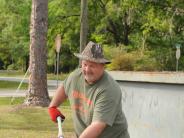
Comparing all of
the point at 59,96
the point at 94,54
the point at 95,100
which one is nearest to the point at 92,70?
the point at 94,54

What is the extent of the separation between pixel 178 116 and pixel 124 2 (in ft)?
50.2

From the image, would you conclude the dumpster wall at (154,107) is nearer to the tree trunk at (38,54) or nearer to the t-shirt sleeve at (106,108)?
the t-shirt sleeve at (106,108)

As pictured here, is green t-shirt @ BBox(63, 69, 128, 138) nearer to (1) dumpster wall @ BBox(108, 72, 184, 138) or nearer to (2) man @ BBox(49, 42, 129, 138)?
(2) man @ BBox(49, 42, 129, 138)

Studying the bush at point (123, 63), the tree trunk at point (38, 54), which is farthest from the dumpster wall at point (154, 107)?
the tree trunk at point (38, 54)

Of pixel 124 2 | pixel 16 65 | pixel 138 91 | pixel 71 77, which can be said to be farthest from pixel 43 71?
pixel 16 65

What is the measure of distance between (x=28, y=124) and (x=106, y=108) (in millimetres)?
9955

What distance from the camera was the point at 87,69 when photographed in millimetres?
4488

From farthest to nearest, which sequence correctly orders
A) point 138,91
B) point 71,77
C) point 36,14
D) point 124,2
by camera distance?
point 124,2, point 36,14, point 138,91, point 71,77

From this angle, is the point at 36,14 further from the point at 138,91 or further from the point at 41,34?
the point at 138,91

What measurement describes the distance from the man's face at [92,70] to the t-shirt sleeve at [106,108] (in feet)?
0.47

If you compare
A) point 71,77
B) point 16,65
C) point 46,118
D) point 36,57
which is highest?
point 71,77

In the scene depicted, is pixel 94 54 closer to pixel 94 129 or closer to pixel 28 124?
pixel 94 129

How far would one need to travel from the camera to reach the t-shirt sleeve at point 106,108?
445 cm

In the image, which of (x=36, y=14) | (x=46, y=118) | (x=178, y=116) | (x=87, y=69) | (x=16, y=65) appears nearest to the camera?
(x=87, y=69)
